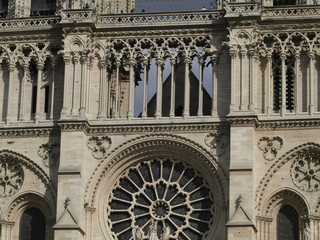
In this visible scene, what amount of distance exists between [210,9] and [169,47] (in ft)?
5.96

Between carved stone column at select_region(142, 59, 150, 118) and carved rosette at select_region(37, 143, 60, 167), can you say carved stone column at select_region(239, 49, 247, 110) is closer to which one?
carved stone column at select_region(142, 59, 150, 118)

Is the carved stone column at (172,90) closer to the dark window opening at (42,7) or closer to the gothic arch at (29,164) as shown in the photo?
the gothic arch at (29,164)

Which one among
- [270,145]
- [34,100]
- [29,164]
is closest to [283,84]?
[270,145]

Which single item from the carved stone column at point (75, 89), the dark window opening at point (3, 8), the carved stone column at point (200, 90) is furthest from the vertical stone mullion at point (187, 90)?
the dark window opening at point (3, 8)

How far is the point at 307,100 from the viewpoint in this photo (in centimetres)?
3481

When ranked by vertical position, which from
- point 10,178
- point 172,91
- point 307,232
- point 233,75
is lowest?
point 307,232

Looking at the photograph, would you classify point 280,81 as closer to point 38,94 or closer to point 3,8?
point 38,94

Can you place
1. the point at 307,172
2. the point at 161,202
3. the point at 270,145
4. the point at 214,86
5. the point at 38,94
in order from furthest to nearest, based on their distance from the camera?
1. the point at 38,94
2. the point at 214,86
3. the point at 161,202
4. the point at 270,145
5. the point at 307,172

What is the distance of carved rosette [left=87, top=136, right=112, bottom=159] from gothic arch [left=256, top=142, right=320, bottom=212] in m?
4.65

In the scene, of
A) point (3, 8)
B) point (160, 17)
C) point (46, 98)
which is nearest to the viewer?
point (160, 17)

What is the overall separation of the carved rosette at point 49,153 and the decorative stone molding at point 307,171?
692 centimetres

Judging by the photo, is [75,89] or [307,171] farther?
[75,89]

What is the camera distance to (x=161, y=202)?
3469 centimetres

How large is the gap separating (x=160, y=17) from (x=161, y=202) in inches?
223
